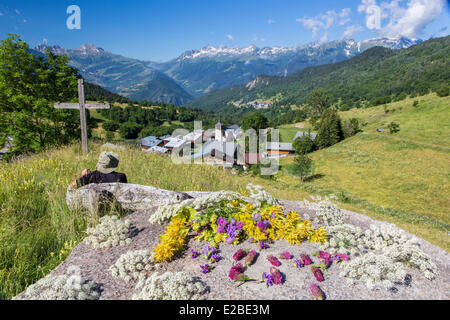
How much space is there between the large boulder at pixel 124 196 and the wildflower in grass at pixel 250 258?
1.83 meters

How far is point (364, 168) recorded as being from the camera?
43.2 metres

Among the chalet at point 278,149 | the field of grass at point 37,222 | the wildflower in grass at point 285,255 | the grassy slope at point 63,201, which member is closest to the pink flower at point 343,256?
the wildflower in grass at point 285,255

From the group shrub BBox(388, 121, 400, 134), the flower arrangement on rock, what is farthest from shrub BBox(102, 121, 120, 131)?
the flower arrangement on rock

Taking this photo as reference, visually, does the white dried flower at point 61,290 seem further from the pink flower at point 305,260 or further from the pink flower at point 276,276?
the pink flower at point 305,260

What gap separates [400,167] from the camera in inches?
1609

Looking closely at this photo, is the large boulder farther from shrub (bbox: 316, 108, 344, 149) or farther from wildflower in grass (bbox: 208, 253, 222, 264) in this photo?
shrub (bbox: 316, 108, 344, 149)

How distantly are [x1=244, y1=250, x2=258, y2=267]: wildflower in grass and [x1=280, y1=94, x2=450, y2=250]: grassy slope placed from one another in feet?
52.9

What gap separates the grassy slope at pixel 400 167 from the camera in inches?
1080

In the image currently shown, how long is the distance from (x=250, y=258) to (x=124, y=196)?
301 cm

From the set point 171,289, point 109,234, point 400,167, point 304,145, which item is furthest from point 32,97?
point 304,145

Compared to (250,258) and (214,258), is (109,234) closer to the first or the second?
(214,258)

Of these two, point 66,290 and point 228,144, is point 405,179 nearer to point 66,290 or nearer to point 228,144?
point 228,144
